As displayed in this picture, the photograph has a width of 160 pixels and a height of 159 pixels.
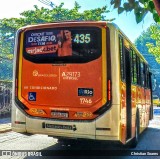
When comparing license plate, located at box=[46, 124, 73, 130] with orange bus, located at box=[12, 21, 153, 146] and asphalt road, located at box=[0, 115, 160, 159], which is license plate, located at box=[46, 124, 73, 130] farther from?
asphalt road, located at box=[0, 115, 160, 159]

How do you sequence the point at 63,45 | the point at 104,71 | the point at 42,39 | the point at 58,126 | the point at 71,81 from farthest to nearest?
the point at 42,39
the point at 63,45
the point at 71,81
the point at 58,126
the point at 104,71

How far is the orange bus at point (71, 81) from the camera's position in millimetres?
7234

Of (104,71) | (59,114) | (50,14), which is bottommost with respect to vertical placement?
(59,114)

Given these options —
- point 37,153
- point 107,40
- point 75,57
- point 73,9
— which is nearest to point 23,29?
point 75,57

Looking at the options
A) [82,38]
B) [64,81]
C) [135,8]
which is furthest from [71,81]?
[135,8]

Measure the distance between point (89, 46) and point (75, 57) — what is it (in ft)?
1.35

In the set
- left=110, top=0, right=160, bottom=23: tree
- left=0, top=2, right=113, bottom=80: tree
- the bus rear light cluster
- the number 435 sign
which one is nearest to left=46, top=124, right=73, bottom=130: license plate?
the bus rear light cluster

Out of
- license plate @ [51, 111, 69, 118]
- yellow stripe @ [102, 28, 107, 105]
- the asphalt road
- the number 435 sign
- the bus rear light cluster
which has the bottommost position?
the asphalt road

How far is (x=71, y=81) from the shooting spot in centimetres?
756

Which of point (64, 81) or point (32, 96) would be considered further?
point (32, 96)

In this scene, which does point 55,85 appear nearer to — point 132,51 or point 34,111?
point 34,111

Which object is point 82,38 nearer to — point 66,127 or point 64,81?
point 64,81

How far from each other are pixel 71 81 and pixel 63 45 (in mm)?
898

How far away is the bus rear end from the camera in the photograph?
7.28m
